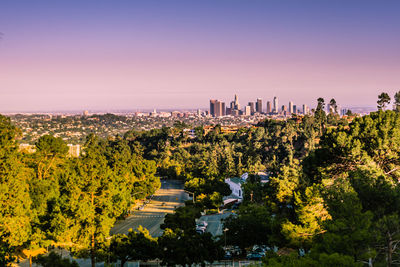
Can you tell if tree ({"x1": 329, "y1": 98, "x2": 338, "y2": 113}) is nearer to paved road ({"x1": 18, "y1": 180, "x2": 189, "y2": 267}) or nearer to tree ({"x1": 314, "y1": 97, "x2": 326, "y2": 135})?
tree ({"x1": 314, "y1": 97, "x2": 326, "y2": 135})

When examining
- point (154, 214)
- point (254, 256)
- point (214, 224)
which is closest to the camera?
point (254, 256)

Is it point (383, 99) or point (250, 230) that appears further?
point (383, 99)

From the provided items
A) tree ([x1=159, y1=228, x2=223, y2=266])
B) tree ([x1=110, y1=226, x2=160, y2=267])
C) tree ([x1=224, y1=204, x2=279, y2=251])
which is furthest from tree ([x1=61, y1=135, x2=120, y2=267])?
tree ([x1=224, y1=204, x2=279, y2=251])

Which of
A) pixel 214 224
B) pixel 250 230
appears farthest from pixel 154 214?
pixel 250 230

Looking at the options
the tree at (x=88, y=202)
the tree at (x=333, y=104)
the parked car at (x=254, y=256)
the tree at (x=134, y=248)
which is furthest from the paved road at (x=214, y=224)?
the tree at (x=333, y=104)

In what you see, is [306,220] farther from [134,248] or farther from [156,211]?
[156,211]

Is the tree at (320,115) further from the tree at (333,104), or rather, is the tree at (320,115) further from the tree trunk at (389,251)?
the tree trunk at (389,251)

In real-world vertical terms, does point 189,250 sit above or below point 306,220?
below

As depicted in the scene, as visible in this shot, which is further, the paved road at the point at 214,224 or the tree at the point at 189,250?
the paved road at the point at 214,224

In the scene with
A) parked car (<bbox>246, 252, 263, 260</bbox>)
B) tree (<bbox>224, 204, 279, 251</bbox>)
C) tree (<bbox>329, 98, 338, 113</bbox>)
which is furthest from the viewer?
tree (<bbox>329, 98, 338, 113</bbox>)

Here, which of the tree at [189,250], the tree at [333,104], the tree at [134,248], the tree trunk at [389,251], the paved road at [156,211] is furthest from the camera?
the tree at [333,104]
